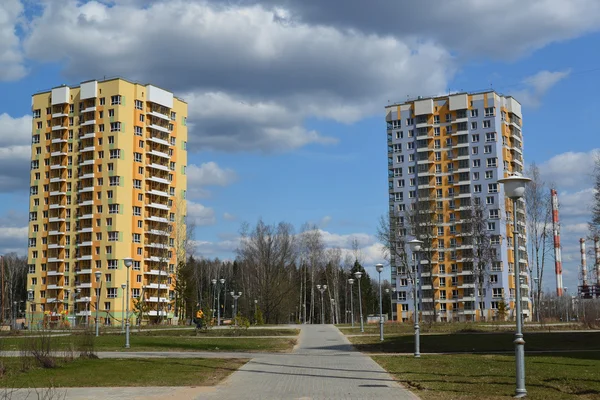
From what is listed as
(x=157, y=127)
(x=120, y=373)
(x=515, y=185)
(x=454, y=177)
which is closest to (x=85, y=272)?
(x=157, y=127)

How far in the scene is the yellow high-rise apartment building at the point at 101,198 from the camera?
89438 millimetres

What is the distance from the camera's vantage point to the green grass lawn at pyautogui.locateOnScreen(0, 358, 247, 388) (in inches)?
Answer: 623

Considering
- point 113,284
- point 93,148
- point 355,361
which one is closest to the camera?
point 355,361

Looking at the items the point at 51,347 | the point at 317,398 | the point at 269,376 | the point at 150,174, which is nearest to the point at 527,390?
the point at 317,398

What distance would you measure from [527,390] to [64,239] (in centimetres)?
8848

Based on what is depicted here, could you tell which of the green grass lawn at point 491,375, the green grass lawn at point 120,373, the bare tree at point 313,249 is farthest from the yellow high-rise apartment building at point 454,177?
the green grass lawn at point 120,373

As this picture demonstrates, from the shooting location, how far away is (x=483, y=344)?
30.4m

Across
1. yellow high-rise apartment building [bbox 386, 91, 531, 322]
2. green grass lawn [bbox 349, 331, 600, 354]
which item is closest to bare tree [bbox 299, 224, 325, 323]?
yellow high-rise apartment building [bbox 386, 91, 531, 322]

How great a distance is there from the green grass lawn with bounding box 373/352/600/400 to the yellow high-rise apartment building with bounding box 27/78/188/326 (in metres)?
69.5

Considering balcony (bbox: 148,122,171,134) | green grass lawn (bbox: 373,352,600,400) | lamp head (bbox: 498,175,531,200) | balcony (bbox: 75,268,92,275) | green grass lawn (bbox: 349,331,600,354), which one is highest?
balcony (bbox: 148,122,171,134)

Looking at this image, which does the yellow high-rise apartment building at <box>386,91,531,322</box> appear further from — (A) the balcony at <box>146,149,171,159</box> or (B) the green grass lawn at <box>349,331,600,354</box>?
(B) the green grass lawn at <box>349,331,600,354</box>

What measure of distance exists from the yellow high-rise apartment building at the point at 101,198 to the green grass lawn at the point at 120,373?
6738 cm

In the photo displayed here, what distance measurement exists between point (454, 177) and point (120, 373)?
90733 millimetres

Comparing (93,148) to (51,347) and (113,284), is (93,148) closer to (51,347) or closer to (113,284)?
(113,284)
